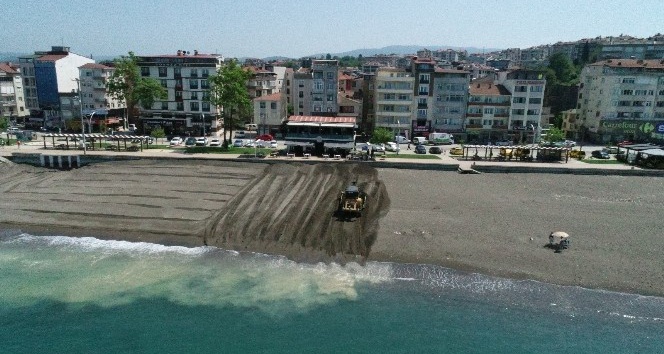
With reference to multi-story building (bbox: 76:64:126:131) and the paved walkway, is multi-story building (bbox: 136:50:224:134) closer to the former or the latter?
multi-story building (bbox: 76:64:126:131)

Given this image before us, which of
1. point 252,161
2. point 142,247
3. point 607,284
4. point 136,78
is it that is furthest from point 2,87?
point 607,284

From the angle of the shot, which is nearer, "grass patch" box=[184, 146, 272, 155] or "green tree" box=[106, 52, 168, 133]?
"grass patch" box=[184, 146, 272, 155]

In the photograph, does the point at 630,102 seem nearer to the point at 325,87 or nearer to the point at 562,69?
the point at 325,87

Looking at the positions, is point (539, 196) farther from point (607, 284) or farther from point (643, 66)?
point (643, 66)

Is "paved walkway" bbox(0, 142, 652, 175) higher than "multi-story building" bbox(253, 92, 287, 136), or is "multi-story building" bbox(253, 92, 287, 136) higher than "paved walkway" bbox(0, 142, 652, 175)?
"multi-story building" bbox(253, 92, 287, 136)

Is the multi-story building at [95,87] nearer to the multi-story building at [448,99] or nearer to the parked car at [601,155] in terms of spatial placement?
the multi-story building at [448,99]

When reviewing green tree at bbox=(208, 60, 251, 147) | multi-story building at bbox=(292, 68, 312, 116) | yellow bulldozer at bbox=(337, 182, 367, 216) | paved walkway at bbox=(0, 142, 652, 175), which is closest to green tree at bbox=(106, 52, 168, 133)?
green tree at bbox=(208, 60, 251, 147)
